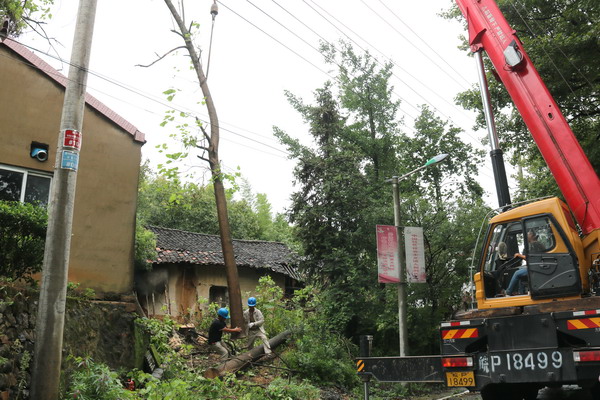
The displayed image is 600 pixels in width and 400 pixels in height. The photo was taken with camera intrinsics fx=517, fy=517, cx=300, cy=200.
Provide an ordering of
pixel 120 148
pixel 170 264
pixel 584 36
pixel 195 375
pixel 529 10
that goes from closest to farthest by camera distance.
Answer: pixel 195 375, pixel 120 148, pixel 584 36, pixel 529 10, pixel 170 264

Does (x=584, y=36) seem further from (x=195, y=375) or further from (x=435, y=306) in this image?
(x=195, y=375)

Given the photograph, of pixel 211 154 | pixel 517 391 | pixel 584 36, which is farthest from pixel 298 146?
pixel 517 391

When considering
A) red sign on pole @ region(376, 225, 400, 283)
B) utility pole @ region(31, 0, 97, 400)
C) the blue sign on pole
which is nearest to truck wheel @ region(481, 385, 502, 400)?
red sign on pole @ region(376, 225, 400, 283)

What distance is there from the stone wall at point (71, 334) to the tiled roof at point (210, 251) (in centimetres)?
1248

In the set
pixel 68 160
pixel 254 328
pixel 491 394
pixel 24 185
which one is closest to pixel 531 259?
pixel 491 394

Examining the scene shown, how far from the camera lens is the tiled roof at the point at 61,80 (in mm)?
11133

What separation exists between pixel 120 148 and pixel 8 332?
5.33 m

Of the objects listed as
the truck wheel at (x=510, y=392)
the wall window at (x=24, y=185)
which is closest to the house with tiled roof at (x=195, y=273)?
the wall window at (x=24, y=185)

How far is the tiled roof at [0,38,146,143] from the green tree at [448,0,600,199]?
11082 millimetres

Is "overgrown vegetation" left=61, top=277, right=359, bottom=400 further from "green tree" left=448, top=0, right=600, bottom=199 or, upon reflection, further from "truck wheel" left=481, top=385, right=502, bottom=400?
"green tree" left=448, top=0, right=600, bottom=199

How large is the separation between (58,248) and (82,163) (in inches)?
208

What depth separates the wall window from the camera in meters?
10.8

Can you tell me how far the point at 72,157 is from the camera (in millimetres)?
7129

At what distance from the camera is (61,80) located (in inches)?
456
